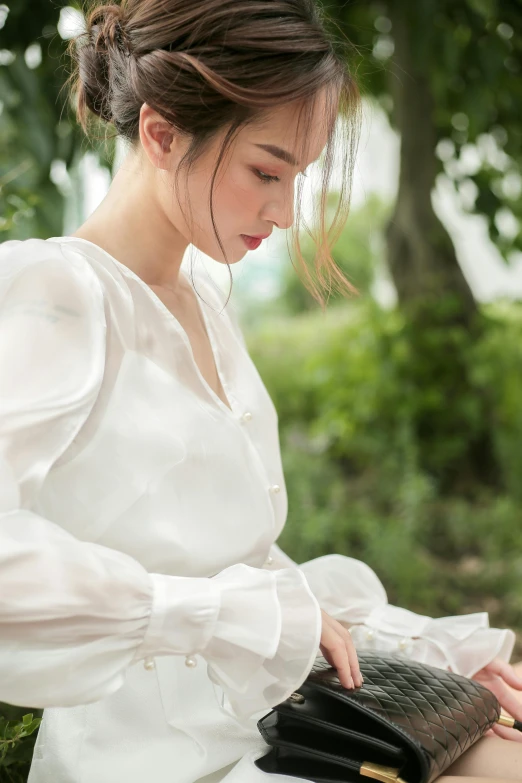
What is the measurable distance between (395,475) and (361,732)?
298 cm

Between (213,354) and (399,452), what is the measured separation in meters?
2.70

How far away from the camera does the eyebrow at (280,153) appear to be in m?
1.12

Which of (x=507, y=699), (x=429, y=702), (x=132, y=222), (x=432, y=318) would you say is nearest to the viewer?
(x=429, y=702)

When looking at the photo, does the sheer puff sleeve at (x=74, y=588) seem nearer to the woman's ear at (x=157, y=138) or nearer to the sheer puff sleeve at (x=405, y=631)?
the woman's ear at (x=157, y=138)

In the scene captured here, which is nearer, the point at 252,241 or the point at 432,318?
the point at 252,241

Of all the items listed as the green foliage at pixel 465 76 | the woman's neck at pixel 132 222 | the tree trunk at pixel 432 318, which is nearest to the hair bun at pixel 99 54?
the woman's neck at pixel 132 222

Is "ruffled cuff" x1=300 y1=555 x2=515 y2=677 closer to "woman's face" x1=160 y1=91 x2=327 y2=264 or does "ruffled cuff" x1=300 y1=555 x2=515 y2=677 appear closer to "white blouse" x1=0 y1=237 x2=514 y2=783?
"white blouse" x1=0 y1=237 x2=514 y2=783

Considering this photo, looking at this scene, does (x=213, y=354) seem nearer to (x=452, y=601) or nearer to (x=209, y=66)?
(x=209, y=66)

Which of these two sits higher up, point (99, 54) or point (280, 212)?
point (99, 54)

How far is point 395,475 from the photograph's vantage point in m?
3.98

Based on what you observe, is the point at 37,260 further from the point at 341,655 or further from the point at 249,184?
the point at 341,655

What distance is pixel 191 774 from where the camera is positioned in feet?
3.62

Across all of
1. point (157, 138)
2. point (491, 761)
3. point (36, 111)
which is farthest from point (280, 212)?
point (36, 111)

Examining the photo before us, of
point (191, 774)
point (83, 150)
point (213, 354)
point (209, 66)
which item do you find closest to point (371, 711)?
point (191, 774)
